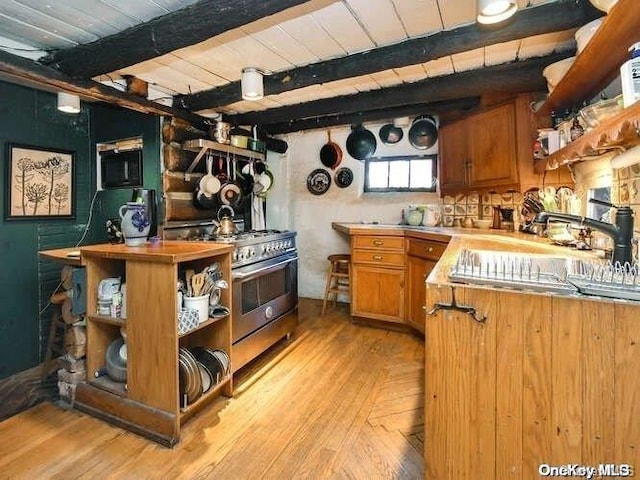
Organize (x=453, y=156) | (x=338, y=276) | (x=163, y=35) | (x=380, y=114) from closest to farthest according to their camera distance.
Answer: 1. (x=163, y=35)
2. (x=453, y=156)
3. (x=380, y=114)
4. (x=338, y=276)

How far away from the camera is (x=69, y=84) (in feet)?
6.40

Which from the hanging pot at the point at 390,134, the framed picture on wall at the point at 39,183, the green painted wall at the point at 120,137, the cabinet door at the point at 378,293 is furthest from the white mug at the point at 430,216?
the framed picture on wall at the point at 39,183

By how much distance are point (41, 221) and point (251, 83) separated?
6.36 feet

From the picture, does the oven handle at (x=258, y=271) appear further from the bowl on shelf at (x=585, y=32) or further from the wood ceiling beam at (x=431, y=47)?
the bowl on shelf at (x=585, y=32)

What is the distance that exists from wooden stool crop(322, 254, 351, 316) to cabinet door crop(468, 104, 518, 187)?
1.48 metres

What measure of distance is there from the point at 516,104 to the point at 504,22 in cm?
90

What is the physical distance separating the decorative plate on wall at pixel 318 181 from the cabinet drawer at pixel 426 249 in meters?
1.49

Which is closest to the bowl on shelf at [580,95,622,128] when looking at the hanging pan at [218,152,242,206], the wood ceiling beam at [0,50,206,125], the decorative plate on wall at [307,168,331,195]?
the hanging pan at [218,152,242,206]

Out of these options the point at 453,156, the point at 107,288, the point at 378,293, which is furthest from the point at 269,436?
the point at 453,156

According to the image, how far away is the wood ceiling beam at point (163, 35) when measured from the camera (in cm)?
136

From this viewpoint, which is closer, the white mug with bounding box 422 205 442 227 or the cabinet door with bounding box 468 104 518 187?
the cabinet door with bounding box 468 104 518 187

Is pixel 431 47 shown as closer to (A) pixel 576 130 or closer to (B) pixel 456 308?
(A) pixel 576 130

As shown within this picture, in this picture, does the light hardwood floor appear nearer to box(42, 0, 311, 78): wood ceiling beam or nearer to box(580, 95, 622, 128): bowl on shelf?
box(580, 95, 622, 128): bowl on shelf

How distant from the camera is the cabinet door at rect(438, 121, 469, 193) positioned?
284 centimetres
